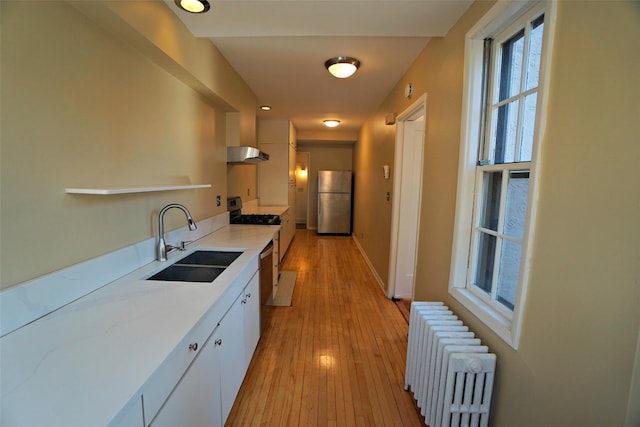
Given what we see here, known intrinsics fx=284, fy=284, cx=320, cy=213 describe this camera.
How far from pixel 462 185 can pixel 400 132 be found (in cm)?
170

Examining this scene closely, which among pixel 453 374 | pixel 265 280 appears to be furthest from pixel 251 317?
pixel 453 374

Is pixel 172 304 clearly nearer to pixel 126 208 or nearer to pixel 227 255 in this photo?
pixel 126 208

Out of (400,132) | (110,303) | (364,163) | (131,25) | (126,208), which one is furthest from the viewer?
(364,163)

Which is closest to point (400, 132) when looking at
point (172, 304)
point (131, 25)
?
point (131, 25)

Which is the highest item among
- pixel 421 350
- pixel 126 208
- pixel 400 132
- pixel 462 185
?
pixel 400 132

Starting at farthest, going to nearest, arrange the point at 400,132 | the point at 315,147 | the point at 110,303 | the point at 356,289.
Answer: the point at 315,147 < the point at 356,289 < the point at 400,132 < the point at 110,303

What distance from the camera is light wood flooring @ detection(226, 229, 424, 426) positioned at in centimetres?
176

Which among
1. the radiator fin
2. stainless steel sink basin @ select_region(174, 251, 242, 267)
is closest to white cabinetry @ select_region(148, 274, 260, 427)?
stainless steel sink basin @ select_region(174, 251, 242, 267)

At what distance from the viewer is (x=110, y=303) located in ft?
4.00

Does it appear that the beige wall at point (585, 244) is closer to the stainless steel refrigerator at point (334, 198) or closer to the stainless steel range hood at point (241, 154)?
→ the stainless steel range hood at point (241, 154)

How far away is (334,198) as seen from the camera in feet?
23.9

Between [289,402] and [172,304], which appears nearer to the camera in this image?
[172,304]

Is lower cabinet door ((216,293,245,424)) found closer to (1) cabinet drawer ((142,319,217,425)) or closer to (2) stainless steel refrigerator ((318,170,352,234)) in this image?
(1) cabinet drawer ((142,319,217,425))

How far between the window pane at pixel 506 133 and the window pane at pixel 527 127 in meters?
0.06
